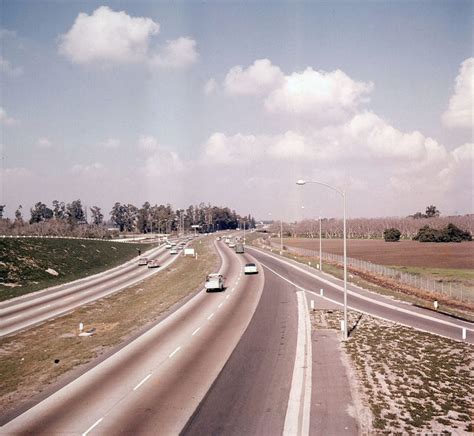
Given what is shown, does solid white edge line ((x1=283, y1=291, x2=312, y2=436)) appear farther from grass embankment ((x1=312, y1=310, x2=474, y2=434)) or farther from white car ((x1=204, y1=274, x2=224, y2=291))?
white car ((x1=204, y1=274, x2=224, y2=291))

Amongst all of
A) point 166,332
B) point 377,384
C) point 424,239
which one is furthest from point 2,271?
point 424,239

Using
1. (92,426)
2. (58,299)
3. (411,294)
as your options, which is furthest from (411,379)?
(58,299)

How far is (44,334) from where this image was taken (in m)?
31.0

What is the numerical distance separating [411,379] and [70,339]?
2177cm

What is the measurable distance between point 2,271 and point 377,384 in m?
49.7

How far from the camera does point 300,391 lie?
17000 millimetres

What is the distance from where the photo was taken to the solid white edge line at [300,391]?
13.9 meters

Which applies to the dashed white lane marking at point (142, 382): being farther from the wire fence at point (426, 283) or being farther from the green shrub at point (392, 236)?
the green shrub at point (392, 236)

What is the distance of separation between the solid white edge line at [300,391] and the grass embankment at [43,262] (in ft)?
114

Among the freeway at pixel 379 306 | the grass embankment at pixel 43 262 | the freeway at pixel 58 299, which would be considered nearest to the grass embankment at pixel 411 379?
the freeway at pixel 379 306

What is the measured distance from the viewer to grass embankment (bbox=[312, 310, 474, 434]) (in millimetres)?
13875

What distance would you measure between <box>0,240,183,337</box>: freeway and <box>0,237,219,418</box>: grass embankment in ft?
6.05

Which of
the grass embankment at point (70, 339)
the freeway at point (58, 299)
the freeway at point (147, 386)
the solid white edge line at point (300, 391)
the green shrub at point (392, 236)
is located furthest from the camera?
the green shrub at point (392, 236)

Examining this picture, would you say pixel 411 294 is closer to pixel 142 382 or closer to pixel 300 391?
pixel 300 391
